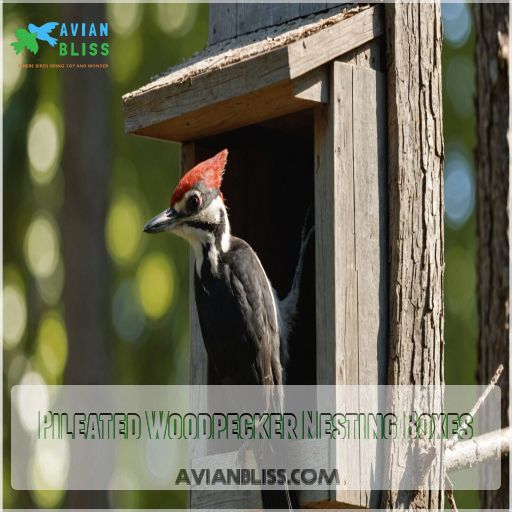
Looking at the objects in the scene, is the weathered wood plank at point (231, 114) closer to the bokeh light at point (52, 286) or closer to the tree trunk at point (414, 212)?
the tree trunk at point (414, 212)

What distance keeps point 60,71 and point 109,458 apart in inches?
130

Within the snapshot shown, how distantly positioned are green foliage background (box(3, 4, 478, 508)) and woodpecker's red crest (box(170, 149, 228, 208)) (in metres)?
5.75

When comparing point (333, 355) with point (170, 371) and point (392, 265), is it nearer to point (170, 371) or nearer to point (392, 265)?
point (392, 265)

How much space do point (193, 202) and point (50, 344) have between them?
6.49 m

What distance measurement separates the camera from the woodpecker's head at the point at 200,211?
3.47m

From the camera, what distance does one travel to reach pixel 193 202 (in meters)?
3.49

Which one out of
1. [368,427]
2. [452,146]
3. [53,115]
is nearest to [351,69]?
[368,427]

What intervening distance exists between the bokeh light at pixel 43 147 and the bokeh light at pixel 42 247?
0.42 meters

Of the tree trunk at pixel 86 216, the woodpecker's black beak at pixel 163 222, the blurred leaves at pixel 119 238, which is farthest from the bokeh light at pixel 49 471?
the woodpecker's black beak at pixel 163 222

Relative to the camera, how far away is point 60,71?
896 centimetres

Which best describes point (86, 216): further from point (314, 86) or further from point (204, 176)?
point (314, 86)

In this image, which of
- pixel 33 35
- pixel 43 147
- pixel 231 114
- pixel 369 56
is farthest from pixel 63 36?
pixel 369 56

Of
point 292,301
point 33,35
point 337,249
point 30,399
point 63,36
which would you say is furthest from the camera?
point 30,399

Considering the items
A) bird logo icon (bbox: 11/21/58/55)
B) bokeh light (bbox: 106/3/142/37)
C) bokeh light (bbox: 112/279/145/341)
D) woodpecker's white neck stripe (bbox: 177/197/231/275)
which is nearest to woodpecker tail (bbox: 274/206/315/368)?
woodpecker's white neck stripe (bbox: 177/197/231/275)
